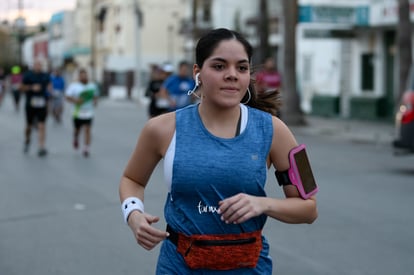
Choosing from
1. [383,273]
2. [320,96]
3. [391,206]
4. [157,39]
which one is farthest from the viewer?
[157,39]

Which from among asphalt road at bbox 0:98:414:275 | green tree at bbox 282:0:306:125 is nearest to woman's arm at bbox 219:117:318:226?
asphalt road at bbox 0:98:414:275

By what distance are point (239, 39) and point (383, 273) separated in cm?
399

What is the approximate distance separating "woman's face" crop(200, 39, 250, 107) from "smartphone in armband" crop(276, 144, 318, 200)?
318 millimetres

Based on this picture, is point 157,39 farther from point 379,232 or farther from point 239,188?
point 239,188

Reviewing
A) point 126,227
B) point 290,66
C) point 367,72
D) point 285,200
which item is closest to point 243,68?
point 285,200

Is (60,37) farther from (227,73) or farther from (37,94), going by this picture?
(227,73)

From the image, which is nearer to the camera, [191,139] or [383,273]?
[191,139]

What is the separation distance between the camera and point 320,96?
3334cm

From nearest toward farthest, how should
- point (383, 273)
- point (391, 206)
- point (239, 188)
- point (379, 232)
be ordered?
point (239, 188) < point (383, 273) < point (379, 232) < point (391, 206)

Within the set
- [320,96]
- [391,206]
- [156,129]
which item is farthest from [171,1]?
[156,129]

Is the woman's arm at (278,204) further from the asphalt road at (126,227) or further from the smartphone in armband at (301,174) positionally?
the asphalt road at (126,227)

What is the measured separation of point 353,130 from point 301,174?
22144mm

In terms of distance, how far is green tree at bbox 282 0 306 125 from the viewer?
2557cm

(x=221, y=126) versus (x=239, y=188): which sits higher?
(x=221, y=126)
